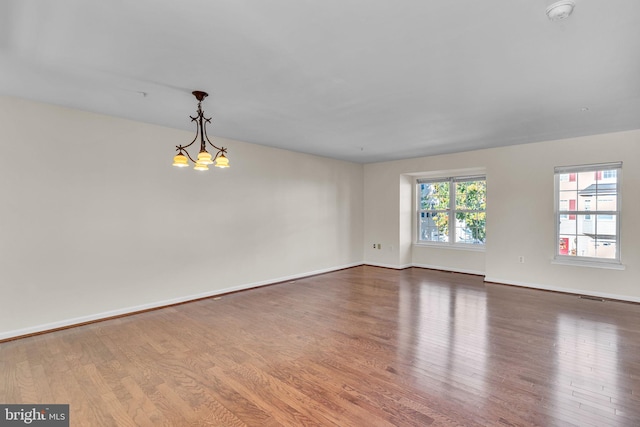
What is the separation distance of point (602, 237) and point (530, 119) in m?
2.52

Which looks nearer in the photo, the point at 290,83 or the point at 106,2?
the point at 106,2

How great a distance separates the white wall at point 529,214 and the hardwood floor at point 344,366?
635mm

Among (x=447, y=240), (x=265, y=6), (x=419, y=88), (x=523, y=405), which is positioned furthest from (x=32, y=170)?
(x=447, y=240)

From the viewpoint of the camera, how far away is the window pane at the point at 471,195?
6.46m

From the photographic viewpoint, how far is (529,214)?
5.35m

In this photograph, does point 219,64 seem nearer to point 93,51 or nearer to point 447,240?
point 93,51

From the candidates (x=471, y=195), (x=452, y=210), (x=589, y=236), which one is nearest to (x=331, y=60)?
(x=589, y=236)

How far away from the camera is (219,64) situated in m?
2.48

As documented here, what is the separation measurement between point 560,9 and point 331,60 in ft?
4.70

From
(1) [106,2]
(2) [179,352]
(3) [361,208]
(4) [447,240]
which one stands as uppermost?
(1) [106,2]

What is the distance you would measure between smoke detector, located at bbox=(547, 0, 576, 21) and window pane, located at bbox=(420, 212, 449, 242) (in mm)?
5541

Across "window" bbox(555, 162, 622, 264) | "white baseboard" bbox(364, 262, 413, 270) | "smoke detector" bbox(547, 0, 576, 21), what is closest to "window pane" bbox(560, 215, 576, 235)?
"window" bbox(555, 162, 622, 264)

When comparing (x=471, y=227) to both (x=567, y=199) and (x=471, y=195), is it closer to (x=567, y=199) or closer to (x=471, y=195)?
(x=471, y=195)

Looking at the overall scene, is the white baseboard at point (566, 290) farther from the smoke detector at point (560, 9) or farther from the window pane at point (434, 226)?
the smoke detector at point (560, 9)
